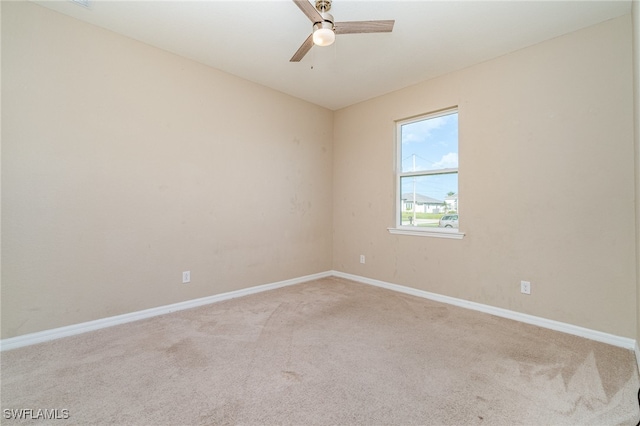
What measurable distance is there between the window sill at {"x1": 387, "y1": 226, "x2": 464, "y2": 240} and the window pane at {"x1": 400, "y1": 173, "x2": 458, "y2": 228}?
0.34 feet

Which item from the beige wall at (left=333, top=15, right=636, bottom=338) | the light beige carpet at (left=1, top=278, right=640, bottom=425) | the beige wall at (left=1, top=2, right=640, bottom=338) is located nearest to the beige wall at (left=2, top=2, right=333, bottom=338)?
the beige wall at (left=1, top=2, right=640, bottom=338)

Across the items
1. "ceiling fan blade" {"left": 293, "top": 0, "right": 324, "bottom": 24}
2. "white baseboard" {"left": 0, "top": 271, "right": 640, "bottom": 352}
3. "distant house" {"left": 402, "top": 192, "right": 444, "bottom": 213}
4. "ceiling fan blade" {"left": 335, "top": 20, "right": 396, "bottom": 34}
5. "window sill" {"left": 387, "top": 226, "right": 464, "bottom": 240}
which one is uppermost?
"ceiling fan blade" {"left": 335, "top": 20, "right": 396, "bottom": 34}

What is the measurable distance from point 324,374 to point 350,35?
2.81 meters

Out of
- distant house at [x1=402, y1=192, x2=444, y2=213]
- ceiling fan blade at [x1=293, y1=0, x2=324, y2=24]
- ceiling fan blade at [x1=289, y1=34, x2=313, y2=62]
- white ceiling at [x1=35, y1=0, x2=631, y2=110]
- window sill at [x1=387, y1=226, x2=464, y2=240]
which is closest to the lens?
ceiling fan blade at [x1=293, y1=0, x2=324, y2=24]

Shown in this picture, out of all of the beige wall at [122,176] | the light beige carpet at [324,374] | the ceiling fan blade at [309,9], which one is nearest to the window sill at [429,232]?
the light beige carpet at [324,374]

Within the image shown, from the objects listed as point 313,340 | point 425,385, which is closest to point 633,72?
point 425,385

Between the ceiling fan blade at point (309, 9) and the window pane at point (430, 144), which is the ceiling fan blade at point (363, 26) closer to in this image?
the ceiling fan blade at point (309, 9)

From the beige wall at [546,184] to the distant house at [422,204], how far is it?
0.33 meters

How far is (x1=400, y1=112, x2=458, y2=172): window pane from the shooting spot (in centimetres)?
338

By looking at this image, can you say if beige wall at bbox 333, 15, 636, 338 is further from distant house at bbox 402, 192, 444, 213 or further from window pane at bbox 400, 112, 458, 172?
distant house at bbox 402, 192, 444, 213

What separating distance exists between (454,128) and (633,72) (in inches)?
56.7

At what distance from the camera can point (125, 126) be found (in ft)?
8.68

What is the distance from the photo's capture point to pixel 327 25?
73.5 inches

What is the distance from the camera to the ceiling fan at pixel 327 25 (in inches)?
71.2
